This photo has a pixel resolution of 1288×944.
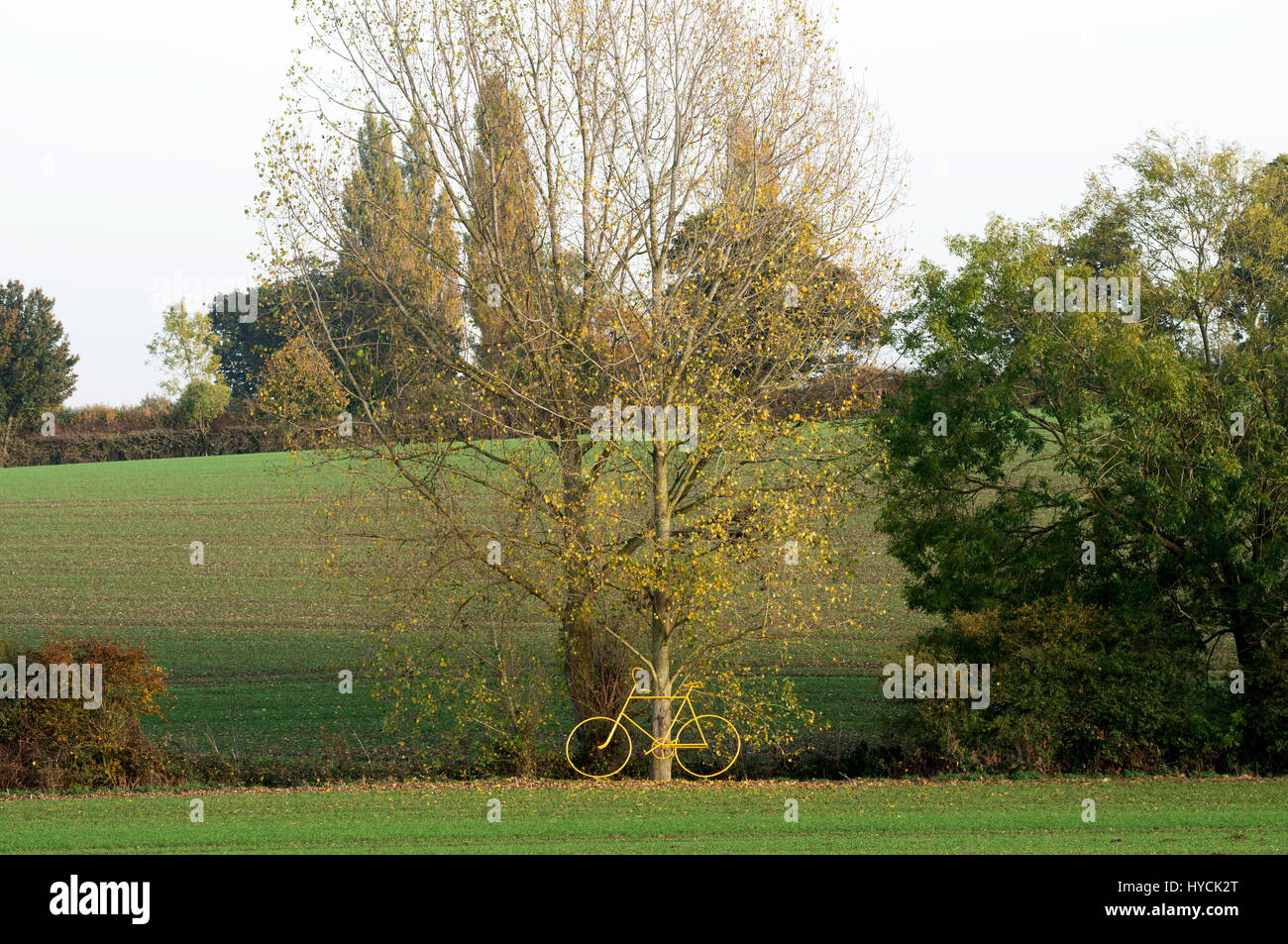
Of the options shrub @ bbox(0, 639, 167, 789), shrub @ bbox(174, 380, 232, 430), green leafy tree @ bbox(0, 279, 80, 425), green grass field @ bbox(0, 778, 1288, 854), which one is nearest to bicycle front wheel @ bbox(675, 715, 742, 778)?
green grass field @ bbox(0, 778, 1288, 854)

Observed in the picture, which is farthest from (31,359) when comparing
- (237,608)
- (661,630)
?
(661,630)

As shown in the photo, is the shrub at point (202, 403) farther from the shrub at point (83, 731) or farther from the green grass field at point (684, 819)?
the green grass field at point (684, 819)

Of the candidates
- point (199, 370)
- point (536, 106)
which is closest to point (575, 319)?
point (536, 106)

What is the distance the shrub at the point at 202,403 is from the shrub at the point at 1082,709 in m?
62.8

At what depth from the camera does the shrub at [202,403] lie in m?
72.6

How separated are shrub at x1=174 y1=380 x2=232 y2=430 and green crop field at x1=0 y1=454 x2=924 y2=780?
13.8 meters

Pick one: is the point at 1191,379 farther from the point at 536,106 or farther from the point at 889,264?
the point at 536,106

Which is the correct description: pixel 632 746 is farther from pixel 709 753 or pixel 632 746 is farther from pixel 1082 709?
pixel 1082 709

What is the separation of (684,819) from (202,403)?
2576 inches

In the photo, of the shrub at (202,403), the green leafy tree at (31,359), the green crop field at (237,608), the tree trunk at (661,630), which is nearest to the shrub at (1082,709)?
Result: the green crop field at (237,608)

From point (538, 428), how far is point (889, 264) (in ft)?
19.4

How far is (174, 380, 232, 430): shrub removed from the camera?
238 feet

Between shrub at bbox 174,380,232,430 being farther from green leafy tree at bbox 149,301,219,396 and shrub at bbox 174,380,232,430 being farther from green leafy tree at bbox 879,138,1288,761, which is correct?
green leafy tree at bbox 879,138,1288,761

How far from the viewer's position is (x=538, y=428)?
18078 millimetres
